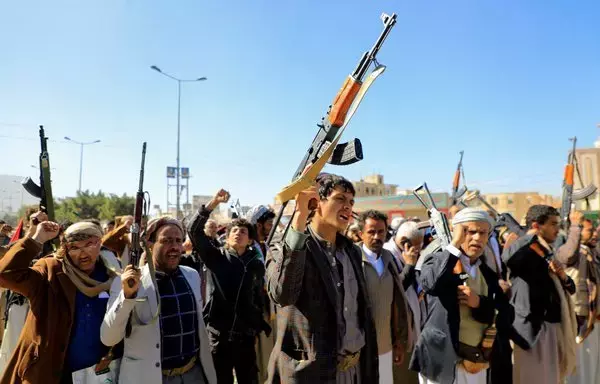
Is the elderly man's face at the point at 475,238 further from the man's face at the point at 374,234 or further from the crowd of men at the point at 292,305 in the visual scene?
the man's face at the point at 374,234

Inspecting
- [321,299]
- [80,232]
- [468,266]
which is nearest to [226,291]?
[80,232]

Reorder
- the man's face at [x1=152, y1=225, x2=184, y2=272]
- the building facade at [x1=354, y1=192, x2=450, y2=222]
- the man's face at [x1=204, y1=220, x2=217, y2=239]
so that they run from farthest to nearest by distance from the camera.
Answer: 1. the building facade at [x1=354, y1=192, x2=450, y2=222]
2. the man's face at [x1=204, y1=220, x2=217, y2=239]
3. the man's face at [x1=152, y1=225, x2=184, y2=272]

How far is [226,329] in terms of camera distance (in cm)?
411

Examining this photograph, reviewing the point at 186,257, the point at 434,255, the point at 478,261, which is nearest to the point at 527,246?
the point at 478,261

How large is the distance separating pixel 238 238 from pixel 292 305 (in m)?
2.01

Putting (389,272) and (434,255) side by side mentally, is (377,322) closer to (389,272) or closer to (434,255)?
(389,272)

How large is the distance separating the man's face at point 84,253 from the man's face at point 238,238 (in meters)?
1.50

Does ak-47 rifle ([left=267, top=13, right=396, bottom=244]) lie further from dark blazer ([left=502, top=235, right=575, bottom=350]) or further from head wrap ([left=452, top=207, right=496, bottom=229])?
dark blazer ([left=502, top=235, right=575, bottom=350])

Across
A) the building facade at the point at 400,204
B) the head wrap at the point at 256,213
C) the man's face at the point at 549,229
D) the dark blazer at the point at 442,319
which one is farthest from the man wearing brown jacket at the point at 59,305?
the building facade at the point at 400,204

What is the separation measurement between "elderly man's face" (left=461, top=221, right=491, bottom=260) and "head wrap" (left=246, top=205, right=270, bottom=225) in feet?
10.8

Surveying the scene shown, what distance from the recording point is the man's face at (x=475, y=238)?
11.1ft

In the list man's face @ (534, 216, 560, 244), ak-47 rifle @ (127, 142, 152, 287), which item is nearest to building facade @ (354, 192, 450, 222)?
man's face @ (534, 216, 560, 244)

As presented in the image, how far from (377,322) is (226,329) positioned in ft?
4.76

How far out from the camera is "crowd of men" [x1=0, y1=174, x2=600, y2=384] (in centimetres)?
255
